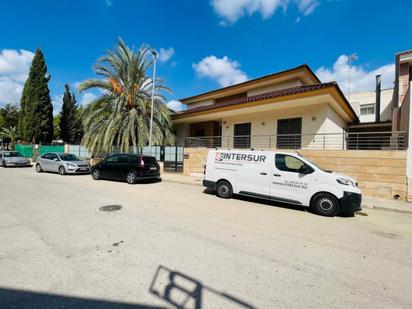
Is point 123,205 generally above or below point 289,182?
below

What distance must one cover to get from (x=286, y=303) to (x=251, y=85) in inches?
655

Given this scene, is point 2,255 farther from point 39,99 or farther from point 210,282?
point 39,99

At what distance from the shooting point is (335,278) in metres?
3.06

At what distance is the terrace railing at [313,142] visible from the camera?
10.4 m

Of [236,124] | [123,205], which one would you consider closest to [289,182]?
[123,205]

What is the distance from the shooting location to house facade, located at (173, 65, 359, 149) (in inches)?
452

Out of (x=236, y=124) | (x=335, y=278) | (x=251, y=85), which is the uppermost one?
(x=251, y=85)

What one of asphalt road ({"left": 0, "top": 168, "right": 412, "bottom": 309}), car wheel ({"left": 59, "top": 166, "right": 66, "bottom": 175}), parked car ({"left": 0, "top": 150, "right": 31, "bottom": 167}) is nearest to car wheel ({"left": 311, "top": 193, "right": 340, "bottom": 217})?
asphalt road ({"left": 0, "top": 168, "right": 412, "bottom": 309})

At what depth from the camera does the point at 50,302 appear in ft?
7.89

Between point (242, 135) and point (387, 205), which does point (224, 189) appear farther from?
point (242, 135)

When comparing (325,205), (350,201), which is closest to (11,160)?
(325,205)

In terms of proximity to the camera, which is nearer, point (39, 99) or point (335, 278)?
point (335, 278)

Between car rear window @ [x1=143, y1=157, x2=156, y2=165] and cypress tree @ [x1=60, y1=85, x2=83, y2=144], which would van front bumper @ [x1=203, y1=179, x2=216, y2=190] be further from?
cypress tree @ [x1=60, y1=85, x2=83, y2=144]

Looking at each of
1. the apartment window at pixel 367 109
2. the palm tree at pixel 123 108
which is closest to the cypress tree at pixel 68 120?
the palm tree at pixel 123 108
